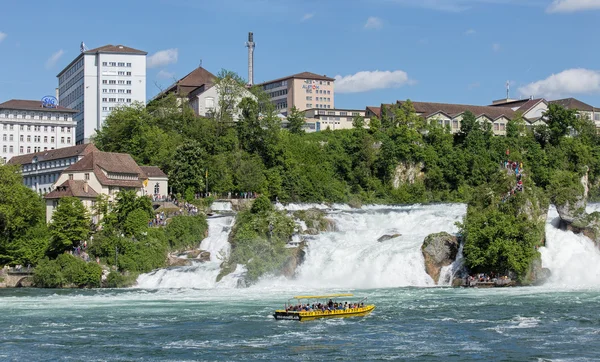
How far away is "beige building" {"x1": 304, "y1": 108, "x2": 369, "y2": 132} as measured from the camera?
452ft

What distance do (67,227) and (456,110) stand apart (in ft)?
212

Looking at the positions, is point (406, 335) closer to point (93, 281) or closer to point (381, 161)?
point (93, 281)

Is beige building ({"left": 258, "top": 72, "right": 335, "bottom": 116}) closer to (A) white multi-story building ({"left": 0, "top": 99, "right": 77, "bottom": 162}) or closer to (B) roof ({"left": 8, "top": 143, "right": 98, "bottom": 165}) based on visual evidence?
(A) white multi-story building ({"left": 0, "top": 99, "right": 77, "bottom": 162})

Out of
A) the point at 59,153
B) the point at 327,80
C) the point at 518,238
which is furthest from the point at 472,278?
the point at 327,80

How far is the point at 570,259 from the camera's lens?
6788 cm

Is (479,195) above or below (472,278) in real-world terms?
above

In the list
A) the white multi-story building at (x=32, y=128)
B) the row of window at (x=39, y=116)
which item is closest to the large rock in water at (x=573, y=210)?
the white multi-story building at (x=32, y=128)

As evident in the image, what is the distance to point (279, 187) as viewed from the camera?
312 ft

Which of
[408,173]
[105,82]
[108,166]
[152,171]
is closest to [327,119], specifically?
[408,173]

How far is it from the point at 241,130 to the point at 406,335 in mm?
63329

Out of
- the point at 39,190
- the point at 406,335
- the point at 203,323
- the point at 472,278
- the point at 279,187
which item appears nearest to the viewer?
the point at 406,335

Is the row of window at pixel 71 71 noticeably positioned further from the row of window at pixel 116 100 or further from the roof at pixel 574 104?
the roof at pixel 574 104

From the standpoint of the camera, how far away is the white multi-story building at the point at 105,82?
464 feet

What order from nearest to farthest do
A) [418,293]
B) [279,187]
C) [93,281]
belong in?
[418,293], [93,281], [279,187]
